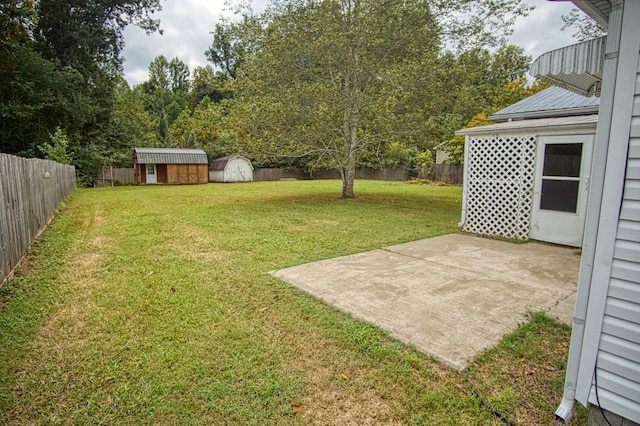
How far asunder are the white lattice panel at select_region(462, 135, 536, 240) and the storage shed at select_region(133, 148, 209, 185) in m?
23.6

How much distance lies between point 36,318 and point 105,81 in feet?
81.5

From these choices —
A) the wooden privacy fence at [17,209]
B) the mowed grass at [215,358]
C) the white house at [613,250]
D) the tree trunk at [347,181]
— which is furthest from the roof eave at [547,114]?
the wooden privacy fence at [17,209]

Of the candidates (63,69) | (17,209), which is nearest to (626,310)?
(17,209)

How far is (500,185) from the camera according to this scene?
6.84m

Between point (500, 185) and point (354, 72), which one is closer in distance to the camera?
point (500, 185)

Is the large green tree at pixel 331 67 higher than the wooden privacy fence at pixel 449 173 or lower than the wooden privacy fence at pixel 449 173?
higher

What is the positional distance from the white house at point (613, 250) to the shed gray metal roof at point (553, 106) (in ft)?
20.4

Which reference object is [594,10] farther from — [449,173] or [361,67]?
[449,173]

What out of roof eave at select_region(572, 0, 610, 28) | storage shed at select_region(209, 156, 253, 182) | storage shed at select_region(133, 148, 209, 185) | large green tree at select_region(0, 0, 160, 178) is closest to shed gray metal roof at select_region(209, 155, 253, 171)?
storage shed at select_region(209, 156, 253, 182)

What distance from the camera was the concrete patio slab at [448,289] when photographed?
2797 millimetres

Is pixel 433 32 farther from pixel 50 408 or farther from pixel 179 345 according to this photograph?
pixel 50 408

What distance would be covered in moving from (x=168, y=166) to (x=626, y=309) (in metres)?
27.8

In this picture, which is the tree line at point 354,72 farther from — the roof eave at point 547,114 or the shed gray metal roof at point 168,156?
the shed gray metal roof at point 168,156

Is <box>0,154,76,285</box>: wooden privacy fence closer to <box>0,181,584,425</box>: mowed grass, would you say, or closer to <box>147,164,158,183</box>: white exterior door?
<box>0,181,584,425</box>: mowed grass
